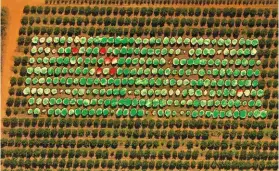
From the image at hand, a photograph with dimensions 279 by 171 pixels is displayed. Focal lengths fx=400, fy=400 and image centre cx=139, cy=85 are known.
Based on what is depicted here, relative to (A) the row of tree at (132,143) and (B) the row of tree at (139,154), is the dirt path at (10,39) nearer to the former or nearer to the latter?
(A) the row of tree at (132,143)

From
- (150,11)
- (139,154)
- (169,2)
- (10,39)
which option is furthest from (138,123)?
(10,39)

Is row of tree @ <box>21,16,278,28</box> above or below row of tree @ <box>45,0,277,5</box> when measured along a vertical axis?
below

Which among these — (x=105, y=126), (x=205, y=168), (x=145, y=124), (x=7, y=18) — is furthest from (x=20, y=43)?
(x=205, y=168)

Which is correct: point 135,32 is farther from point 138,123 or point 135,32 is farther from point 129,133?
point 129,133

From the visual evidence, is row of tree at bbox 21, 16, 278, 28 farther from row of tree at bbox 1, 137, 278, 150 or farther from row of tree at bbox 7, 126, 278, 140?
row of tree at bbox 1, 137, 278, 150

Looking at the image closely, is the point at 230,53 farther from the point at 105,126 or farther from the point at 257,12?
the point at 105,126

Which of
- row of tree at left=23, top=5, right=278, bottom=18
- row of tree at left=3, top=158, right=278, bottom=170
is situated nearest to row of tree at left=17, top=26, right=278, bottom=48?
row of tree at left=23, top=5, right=278, bottom=18
